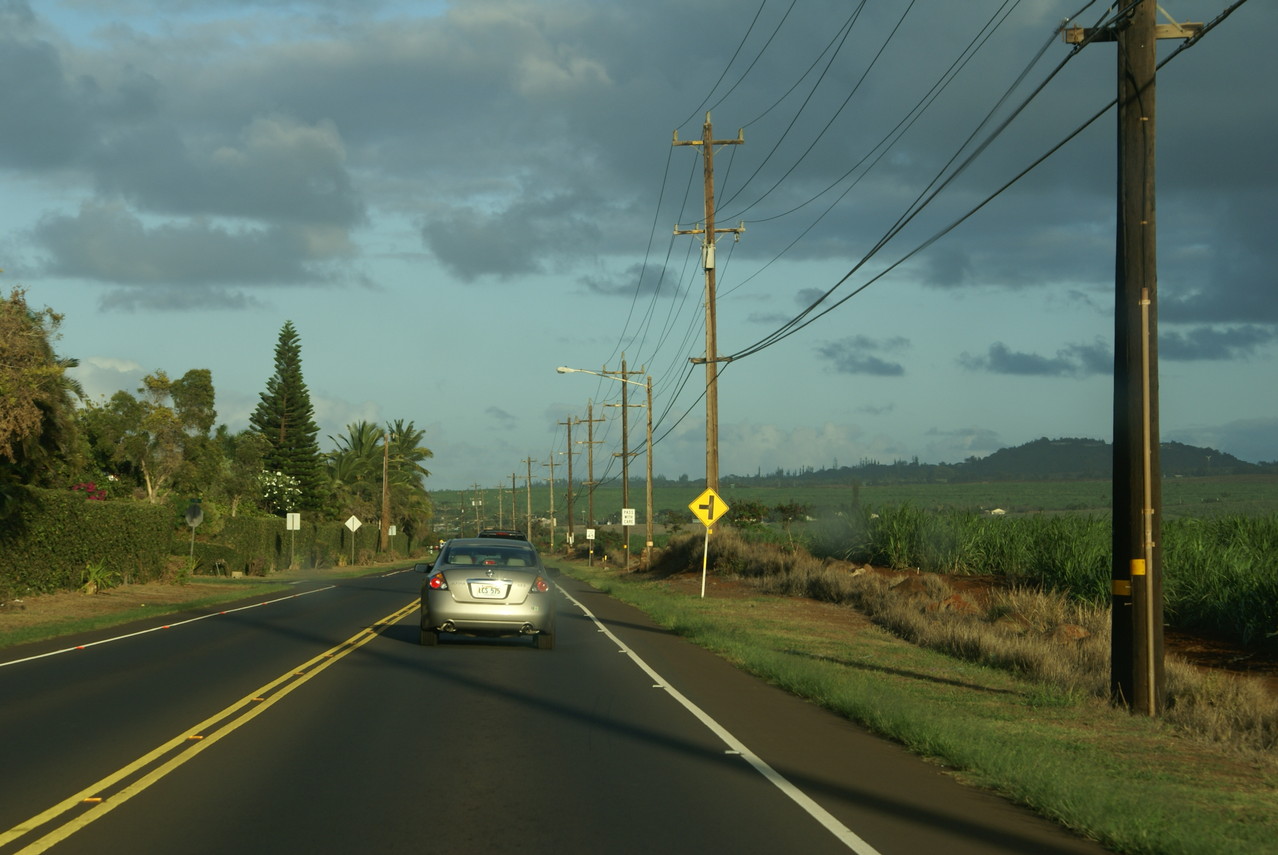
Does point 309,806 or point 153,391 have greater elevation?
point 153,391

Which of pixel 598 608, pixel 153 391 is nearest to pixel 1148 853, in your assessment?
pixel 598 608

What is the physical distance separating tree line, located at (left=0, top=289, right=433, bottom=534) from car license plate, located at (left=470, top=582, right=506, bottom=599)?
39.3ft

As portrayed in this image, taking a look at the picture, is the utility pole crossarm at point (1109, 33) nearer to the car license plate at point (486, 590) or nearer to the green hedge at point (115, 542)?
the car license plate at point (486, 590)

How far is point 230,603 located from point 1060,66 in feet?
80.5

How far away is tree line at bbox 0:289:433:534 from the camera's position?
81.9ft

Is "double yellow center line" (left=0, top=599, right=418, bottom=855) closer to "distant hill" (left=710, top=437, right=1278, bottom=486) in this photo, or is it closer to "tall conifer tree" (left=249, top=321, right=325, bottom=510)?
"tall conifer tree" (left=249, top=321, right=325, bottom=510)

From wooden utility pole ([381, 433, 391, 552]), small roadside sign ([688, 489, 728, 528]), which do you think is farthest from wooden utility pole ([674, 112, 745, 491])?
wooden utility pole ([381, 433, 391, 552])

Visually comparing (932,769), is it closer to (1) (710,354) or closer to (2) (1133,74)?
(2) (1133,74)

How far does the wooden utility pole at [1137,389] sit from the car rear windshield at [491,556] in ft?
29.8

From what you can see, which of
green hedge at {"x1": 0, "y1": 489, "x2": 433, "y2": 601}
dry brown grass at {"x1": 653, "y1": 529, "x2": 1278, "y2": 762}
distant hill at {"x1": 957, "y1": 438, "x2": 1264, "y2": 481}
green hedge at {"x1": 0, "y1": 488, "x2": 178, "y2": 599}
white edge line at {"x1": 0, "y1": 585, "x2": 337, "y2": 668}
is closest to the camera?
dry brown grass at {"x1": 653, "y1": 529, "x2": 1278, "y2": 762}

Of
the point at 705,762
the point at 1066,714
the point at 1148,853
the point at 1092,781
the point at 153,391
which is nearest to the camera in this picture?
the point at 1148,853

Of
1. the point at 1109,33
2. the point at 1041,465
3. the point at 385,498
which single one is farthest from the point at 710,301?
the point at 1041,465

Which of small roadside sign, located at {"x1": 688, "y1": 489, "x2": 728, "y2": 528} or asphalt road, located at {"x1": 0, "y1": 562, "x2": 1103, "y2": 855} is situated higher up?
small roadside sign, located at {"x1": 688, "y1": 489, "x2": 728, "y2": 528}

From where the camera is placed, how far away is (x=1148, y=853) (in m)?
6.93
